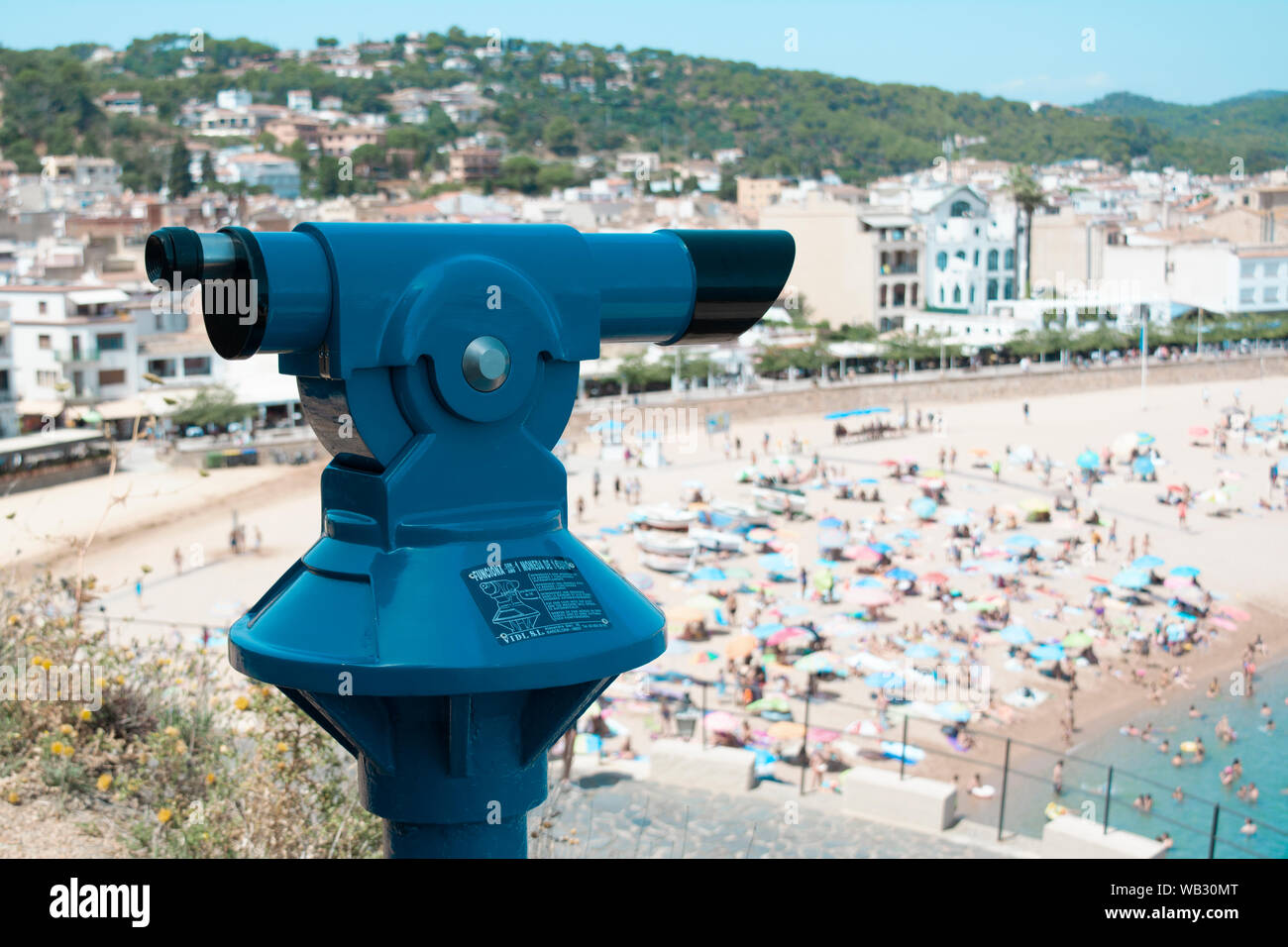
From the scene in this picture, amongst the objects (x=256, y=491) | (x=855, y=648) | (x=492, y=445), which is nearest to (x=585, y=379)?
(x=256, y=491)

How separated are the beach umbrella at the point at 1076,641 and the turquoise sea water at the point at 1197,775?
1.54 m

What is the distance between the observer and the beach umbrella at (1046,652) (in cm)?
2047

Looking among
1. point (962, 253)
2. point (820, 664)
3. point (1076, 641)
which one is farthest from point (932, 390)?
point (820, 664)

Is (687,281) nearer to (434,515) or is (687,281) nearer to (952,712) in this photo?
(434,515)

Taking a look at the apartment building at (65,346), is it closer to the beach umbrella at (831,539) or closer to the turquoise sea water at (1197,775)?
the beach umbrella at (831,539)

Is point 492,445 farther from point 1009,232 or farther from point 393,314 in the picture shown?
point 1009,232

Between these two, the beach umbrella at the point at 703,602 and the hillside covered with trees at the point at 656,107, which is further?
the hillside covered with trees at the point at 656,107

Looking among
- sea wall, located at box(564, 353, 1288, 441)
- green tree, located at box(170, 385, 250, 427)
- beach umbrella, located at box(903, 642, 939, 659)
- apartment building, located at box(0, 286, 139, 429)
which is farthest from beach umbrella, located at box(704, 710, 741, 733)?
apartment building, located at box(0, 286, 139, 429)

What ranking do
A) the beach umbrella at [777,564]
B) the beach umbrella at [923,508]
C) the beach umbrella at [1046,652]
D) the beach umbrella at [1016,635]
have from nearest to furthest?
the beach umbrella at [1046,652] → the beach umbrella at [1016,635] → the beach umbrella at [777,564] → the beach umbrella at [923,508]

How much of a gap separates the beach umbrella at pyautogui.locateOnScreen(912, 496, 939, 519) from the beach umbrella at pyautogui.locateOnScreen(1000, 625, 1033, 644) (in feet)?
26.8

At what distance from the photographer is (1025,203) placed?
208ft

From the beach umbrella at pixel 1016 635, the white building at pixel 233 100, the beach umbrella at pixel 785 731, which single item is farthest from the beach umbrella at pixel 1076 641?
the white building at pixel 233 100

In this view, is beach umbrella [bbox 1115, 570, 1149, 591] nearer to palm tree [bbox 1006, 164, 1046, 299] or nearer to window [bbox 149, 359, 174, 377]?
window [bbox 149, 359, 174, 377]
